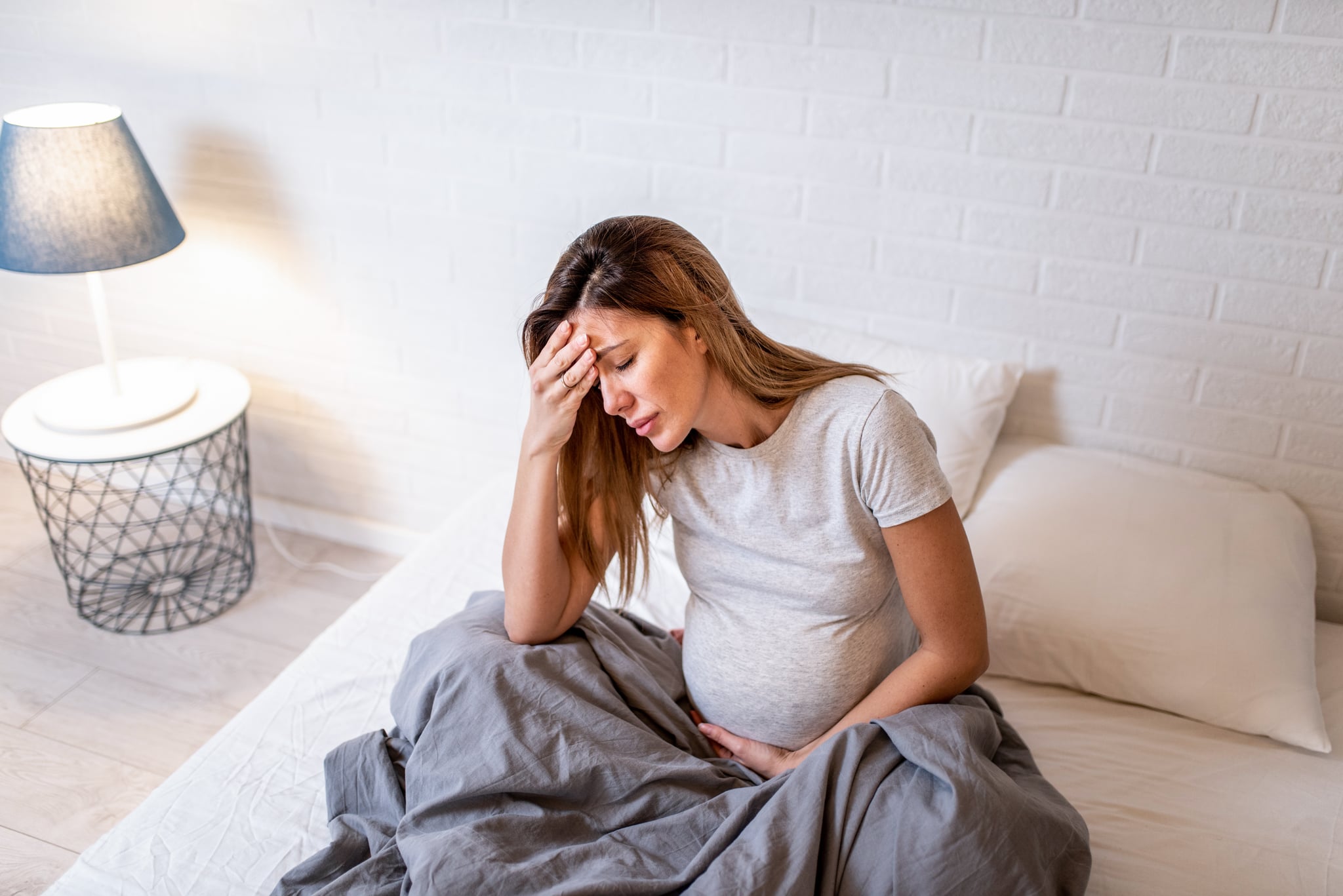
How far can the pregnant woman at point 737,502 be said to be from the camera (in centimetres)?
121

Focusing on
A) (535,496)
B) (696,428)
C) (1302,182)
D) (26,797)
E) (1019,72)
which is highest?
(1019,72)

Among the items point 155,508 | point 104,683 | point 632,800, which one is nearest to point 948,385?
point 632,800

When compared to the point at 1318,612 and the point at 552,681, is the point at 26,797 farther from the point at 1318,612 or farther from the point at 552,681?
the point at 1318,612

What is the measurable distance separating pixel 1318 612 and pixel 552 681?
137cm

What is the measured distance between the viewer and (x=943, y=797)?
113cm

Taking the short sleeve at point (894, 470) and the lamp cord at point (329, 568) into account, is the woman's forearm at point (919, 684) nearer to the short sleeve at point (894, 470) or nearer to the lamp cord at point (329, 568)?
the short sleeve at point (894, 470)

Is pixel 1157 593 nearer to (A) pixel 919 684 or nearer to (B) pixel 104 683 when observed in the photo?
(A) pixel 919 684

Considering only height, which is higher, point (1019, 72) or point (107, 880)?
point (1019, 72)

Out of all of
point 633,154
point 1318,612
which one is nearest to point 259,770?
point 633,154

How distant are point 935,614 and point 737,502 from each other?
0.27 m

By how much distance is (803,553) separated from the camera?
51.1 inches

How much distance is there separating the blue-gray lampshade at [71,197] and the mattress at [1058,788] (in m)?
0.88

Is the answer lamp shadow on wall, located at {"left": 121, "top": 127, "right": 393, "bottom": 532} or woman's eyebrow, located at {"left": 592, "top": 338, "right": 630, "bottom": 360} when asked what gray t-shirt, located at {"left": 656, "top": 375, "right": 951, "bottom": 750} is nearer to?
woman's eyebrow, located at {"left": 592, "top": 338, "right": 630, "bottom": 360}

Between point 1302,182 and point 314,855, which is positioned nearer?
point 314,855
